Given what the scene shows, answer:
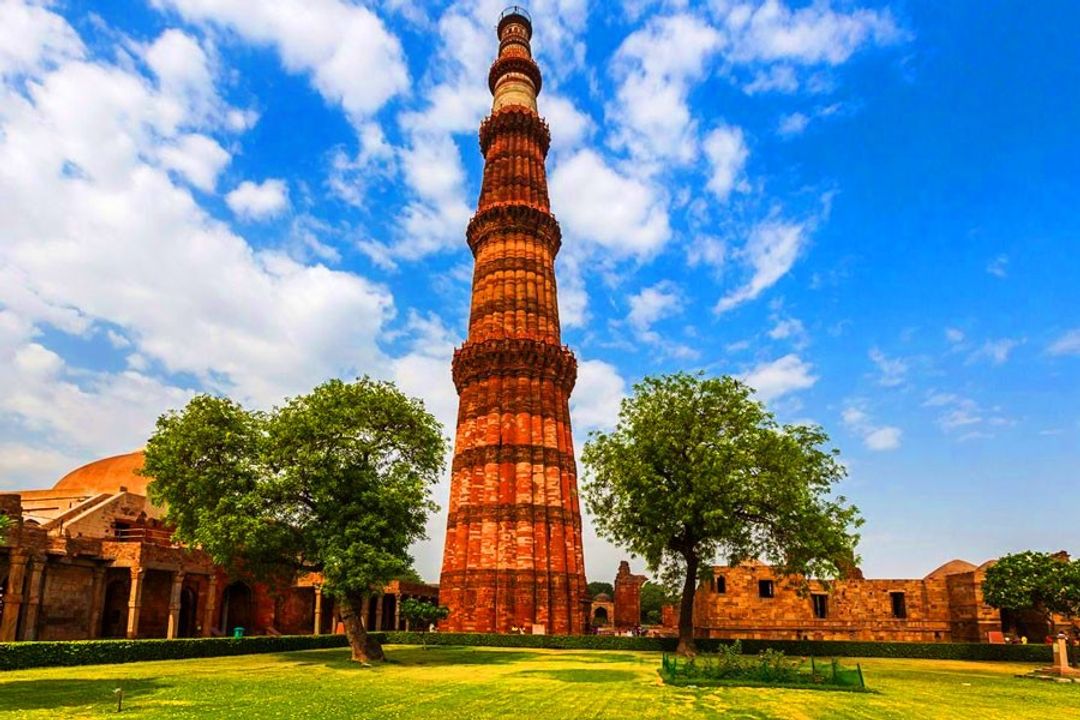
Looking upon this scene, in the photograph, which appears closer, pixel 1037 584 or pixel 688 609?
pixel 688 609

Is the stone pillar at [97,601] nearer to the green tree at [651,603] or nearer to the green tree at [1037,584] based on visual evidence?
the green tree at [1037,584]

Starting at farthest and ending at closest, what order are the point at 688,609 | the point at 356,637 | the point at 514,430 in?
1. the point at 514,430
2. the point at 688,609
3. the point at 356,637

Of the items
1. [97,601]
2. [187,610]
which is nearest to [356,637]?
[97,601]

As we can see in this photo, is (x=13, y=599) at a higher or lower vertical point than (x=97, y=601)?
higher

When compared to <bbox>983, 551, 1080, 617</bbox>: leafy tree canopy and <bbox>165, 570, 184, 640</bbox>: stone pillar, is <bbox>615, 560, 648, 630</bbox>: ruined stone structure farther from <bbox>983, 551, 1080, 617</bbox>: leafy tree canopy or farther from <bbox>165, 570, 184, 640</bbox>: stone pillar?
<bbox>165, 570, 184, 640</bbox>: stone pillar

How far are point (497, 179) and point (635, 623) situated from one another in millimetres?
46355

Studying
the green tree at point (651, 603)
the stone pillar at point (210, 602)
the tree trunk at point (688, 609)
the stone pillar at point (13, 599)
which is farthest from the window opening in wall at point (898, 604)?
the green tree at point (651, 603)

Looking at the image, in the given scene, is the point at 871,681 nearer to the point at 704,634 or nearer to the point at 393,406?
the point at 393,406

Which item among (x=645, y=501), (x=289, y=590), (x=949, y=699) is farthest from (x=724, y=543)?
(x=289, y=590)

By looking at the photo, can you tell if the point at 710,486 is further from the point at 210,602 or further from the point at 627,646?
the point at 210,602

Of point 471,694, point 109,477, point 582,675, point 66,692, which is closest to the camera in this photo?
point 66,692

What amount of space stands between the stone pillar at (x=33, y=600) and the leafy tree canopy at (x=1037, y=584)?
44.2 metres

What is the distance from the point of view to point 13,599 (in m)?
29.3

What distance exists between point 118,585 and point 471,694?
89.8ft
